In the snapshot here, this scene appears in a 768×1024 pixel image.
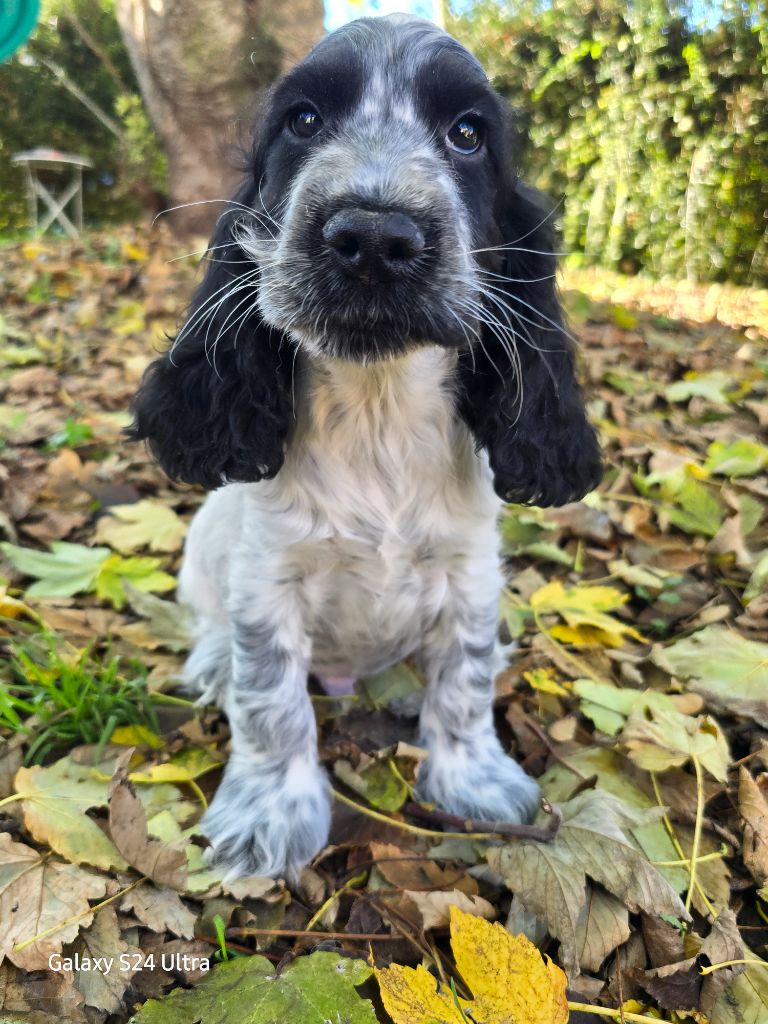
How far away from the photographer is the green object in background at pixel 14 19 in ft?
8.88

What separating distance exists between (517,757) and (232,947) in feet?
3.54

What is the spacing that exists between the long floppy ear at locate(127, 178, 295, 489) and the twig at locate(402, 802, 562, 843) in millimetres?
1057

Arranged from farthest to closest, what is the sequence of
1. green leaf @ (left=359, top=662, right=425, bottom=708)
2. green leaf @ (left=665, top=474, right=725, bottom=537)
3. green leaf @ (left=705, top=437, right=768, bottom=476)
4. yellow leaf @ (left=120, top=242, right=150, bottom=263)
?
yellow leaf @ (left=120, top=242, right=150, bottom=263) → green leaf @ (left=705, top=437, right=768, bottom=476) → green leaf @ (left=665, top=474, right=725, bottom=537) → green leaf @ (left=359, top=662, right=425, bottom=708)

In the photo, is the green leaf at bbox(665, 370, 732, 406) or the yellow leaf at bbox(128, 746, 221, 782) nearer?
the yellow leaf at bbox(128, 746, 221, 782)

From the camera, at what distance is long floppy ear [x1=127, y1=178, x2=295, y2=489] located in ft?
6.78

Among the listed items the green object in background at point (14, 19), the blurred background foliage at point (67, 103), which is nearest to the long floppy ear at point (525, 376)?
the green object in background at point (14, 19)

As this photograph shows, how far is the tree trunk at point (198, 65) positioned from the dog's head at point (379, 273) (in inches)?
171

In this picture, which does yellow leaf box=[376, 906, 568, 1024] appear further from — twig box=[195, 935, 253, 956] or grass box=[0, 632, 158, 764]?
grass box=[0, 632, 158, 764]

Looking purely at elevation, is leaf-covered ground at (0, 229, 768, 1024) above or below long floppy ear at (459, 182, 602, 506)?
below

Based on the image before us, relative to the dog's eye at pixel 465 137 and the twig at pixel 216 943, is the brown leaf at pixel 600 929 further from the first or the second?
the dog's eye at pixel 465 137

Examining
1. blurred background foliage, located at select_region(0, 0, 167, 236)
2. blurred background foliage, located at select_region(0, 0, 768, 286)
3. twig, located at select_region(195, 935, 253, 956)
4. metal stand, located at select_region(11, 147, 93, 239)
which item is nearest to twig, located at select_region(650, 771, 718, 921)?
twig, located at select_region(195, 935, 253, 956)

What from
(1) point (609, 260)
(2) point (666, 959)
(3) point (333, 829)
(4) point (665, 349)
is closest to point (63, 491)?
(3) point (333, 829)

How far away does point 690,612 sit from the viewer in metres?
2.99

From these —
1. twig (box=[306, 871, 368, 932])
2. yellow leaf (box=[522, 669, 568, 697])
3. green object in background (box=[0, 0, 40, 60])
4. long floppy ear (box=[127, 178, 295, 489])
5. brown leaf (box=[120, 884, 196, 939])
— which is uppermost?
green object in background (box=[0, 0, 40, 60])
